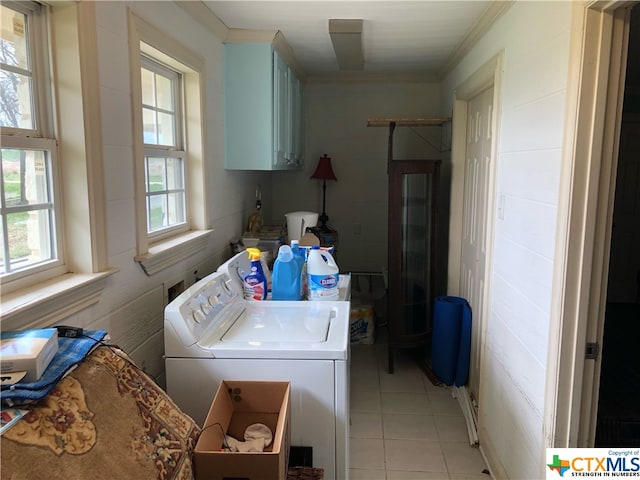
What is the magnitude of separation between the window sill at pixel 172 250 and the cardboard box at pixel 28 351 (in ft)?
2.25

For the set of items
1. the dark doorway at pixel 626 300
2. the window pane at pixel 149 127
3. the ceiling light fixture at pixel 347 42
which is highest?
the ceiling light fixture at pixel 347 42

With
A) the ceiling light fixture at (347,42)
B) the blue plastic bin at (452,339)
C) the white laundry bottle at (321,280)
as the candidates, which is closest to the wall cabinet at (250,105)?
the ceiling light fixture at (347,42)

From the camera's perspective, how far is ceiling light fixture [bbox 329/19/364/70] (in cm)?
272

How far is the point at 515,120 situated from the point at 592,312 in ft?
3.10

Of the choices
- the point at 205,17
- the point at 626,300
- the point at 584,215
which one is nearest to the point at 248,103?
the point at 205,17

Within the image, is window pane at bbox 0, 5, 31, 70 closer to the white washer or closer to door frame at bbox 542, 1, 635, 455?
the white washer

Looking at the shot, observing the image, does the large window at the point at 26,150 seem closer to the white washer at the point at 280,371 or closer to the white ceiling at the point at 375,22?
the white washer at the point at 280,371

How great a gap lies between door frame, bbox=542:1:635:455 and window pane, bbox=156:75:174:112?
1.72 m

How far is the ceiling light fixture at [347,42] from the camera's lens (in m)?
2.72

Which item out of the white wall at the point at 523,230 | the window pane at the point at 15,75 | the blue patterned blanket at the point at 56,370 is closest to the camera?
the blue patterned blanket at the point at 56,370

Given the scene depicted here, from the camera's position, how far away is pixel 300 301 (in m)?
2.20

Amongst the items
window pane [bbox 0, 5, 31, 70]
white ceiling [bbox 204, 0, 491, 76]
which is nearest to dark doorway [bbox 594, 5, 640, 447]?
white ceiling [bbox 204, 0, 491, 76]

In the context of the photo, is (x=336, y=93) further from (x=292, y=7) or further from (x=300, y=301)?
(x=300, y=301)

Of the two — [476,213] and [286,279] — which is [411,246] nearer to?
[476,213]
